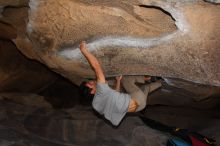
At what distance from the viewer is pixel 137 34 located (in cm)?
356

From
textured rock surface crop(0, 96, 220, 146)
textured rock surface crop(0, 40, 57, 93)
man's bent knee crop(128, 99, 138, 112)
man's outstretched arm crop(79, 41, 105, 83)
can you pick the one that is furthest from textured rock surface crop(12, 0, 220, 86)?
textured rock surface crop(0, 40, 57, 93)

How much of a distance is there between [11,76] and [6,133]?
5.12 feet

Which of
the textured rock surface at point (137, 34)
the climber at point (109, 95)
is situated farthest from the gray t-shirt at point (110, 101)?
the textured rock surface at point (137, 34)

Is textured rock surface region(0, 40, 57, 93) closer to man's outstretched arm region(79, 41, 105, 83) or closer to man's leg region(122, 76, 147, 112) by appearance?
man's outstretched arm region(79, 41, 105, 83)

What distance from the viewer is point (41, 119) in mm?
6434

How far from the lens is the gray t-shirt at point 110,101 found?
3760mm

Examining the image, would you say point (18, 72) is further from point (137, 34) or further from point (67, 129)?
point (137, 34)

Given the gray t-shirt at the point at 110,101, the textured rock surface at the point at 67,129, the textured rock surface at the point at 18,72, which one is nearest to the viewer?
the gray t-shirt at the point at 110,101

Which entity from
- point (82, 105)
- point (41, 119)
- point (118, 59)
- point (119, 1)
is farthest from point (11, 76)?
point (119, 1)

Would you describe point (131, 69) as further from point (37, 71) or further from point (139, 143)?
point (37, 71)

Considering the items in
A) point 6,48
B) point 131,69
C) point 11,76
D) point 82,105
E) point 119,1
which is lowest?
point 82,105

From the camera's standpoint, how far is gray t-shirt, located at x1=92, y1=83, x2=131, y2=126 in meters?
3.76

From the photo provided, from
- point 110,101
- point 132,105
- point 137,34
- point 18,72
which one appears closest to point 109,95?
point 110,101

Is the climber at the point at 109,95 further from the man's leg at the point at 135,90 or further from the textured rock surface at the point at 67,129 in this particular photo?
the textured rock surface at the point at 67,129
